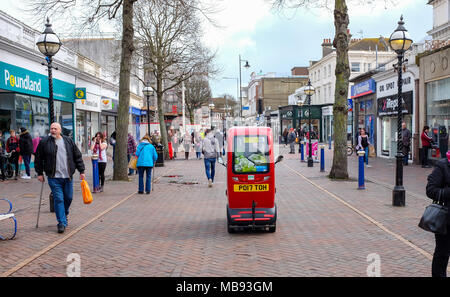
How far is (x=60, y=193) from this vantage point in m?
7.70

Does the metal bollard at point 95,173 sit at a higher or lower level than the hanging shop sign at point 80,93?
lower

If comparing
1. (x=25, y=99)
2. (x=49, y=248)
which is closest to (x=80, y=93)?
(x=25, y=99)

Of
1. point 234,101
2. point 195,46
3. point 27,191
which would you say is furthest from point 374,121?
point 234,101

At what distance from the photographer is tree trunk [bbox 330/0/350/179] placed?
1492 centimetres

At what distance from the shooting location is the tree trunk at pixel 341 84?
14.9m

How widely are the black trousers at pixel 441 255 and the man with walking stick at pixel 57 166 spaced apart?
5.81 meters

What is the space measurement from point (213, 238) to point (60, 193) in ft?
9.21

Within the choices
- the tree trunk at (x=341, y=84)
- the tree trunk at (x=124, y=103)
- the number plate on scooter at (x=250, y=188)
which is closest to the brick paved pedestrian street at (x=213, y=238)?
the number plate on scooter at (x=250, y=188)

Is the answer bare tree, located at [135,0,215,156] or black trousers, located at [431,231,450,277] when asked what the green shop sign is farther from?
black trousers, located at [431,231,450,277]

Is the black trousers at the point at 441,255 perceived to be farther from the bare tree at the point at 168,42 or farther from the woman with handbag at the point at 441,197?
the bare tree at the point at 168,42

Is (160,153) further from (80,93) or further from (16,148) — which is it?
(80,93)

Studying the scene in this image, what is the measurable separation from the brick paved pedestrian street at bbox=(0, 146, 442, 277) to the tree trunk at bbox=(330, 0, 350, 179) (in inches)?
122
